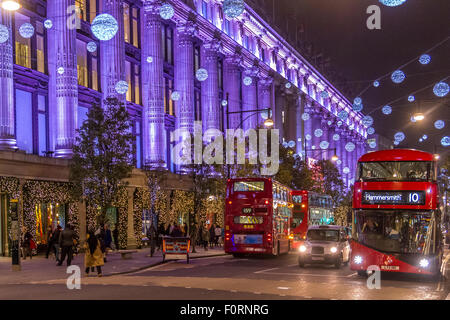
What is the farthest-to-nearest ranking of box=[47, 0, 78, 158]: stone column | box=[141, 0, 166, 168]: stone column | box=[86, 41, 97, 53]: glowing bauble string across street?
box=[141, 0, 166, 168]: stone column < box=[86, 41, 97, 53]: glowing bauble string across street < box=[47, 0, 78, 158]: stone column

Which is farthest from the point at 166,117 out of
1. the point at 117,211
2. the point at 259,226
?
the point at 259,226

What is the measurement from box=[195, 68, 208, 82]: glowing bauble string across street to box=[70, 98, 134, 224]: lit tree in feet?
77.5

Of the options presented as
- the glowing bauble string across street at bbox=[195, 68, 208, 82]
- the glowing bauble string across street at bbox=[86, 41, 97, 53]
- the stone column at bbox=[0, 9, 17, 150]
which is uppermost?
the glowing bauble string across street at bbox=[195, 68, 208, 82]

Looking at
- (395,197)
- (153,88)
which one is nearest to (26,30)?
(153,88)

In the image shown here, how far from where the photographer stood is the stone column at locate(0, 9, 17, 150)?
29469mm

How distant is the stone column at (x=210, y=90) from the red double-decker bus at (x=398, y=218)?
32712 mm

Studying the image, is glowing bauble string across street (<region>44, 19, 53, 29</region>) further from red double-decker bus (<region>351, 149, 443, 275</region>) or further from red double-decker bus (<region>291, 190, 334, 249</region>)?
red double-decker bus (<region>351, 149, 443, 275</region>)

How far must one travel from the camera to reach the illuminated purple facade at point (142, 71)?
3325 cm

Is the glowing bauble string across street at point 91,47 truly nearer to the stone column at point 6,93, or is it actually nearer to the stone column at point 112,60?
the stone column at point 112,60

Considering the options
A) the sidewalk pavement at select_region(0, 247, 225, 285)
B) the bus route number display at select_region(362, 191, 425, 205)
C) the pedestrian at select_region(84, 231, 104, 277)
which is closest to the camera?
the bus route number display at select_region(362, 191, 425, 205)

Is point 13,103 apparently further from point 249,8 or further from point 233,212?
point 249,8

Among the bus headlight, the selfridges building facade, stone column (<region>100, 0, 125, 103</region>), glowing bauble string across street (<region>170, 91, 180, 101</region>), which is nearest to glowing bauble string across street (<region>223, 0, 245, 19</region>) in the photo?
the selfridges building facade

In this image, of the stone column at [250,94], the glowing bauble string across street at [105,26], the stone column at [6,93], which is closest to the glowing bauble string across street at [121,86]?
the stone column at [6,93]
